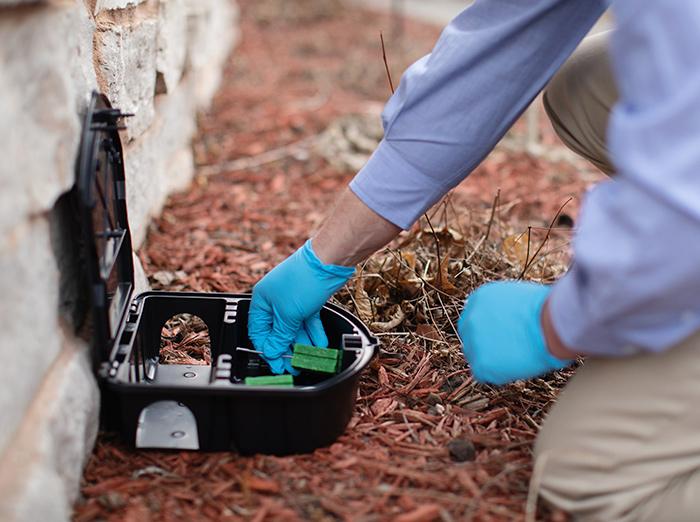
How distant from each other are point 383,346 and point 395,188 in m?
0.41

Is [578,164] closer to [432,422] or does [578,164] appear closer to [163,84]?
[163,84]

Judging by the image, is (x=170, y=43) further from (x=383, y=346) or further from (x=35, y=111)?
(x=35, y=111)

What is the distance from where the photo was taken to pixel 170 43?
2.64 meters

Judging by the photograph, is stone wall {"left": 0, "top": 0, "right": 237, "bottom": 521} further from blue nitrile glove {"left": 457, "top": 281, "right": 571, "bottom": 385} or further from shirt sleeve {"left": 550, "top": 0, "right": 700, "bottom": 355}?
shirt sleeve {"left": 550, "top": 0, "right": 700, "bottom": 355}

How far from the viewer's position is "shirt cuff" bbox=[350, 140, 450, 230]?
5.30 feet

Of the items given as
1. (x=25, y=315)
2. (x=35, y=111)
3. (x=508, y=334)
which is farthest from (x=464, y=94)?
(x=25, y=315)

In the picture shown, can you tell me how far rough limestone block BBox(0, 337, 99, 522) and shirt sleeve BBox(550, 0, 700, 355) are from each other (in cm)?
79

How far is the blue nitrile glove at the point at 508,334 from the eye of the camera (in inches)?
54.1

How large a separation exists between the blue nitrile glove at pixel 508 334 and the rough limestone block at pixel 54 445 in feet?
2.14

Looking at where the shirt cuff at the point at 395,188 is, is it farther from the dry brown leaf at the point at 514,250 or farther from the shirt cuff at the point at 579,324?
the dry brown leaf at the point at 514,250

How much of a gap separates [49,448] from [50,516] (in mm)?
95

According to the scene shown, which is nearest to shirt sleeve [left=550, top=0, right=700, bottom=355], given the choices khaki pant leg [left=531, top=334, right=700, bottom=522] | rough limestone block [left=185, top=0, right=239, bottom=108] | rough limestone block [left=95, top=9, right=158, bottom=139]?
khaki pant leg [left=531, top=334, right=700, bottom=522]

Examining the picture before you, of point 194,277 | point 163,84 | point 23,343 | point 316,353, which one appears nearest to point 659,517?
point 316,353

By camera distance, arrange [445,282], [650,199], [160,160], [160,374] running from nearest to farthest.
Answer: [650,199], [160,374], [445,282], [160,160]
